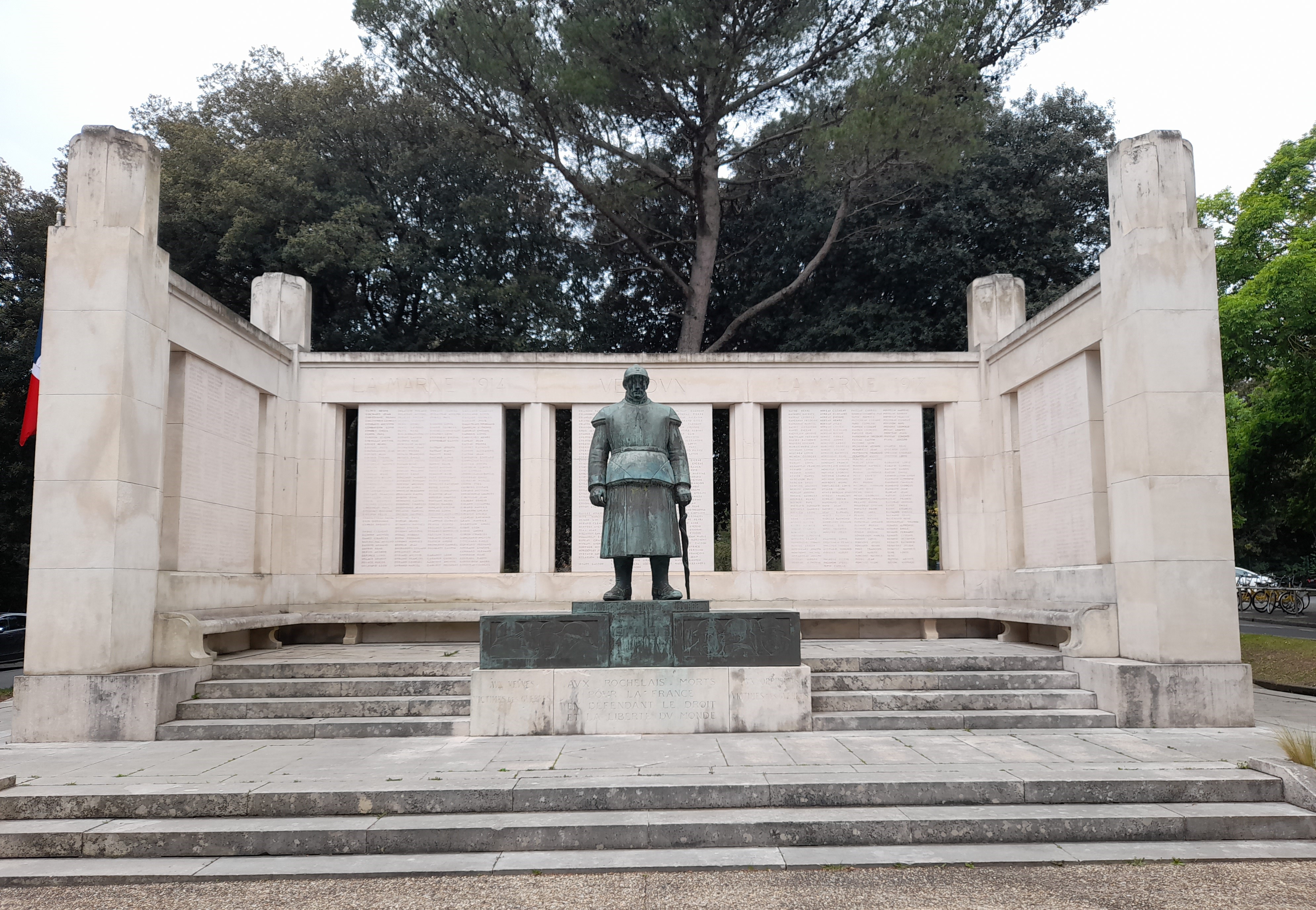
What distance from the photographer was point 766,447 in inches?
810

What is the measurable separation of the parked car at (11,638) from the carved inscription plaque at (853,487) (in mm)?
18498

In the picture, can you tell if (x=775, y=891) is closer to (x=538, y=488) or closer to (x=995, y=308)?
(x=538, y=488)

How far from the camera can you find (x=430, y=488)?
13.9 m

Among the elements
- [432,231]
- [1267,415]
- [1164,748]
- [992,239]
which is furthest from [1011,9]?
[1164,748]

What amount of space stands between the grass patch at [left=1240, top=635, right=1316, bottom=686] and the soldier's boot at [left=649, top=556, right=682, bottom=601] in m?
7.62

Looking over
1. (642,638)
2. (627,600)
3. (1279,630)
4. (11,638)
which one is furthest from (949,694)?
(11,638)

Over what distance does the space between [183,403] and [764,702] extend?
24.4 feet

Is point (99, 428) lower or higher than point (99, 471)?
higher

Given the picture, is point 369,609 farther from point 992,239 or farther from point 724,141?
point 992,239

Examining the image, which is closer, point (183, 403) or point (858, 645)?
point (183, 403)

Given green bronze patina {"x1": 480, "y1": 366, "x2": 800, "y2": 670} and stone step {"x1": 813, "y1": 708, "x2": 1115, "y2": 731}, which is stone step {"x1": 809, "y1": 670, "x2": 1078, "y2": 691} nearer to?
stone step {"x1": 813, "y1": 708, "x2": 1115, "y2": 731}

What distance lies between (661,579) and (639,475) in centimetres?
111

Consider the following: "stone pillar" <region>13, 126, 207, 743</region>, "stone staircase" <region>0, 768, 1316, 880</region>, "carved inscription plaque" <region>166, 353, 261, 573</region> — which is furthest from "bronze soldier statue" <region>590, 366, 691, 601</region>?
"carved inscription plaque" <region>166, 353, 261, 573</region>

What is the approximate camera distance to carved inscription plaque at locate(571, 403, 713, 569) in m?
13.8
